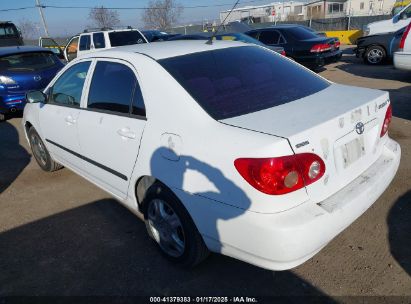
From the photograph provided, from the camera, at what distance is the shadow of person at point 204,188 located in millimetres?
2098

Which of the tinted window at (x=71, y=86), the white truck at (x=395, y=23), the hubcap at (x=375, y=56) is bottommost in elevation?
the hubcap at (x=375, y=56)

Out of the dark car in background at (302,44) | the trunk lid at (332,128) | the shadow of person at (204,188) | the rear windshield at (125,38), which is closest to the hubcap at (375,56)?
the dark car in background at (302,44)

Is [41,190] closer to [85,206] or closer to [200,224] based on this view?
[85,206]

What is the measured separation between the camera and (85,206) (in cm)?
394

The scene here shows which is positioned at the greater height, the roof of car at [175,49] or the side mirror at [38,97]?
the roof of car at [175,49]

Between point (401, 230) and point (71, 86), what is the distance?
3536mm

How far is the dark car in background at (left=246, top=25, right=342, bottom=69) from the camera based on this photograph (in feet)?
34.2

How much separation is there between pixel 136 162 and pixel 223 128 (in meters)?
0.89

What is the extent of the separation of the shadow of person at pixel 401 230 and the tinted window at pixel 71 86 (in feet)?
10.4

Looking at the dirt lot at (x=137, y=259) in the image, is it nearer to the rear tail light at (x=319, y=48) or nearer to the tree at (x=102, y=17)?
the rear tail light at (x=319, y=48)

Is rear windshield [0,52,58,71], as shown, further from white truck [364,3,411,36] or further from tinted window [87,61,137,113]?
white truck [364,3,411,36]

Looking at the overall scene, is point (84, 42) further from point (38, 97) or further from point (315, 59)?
point (38, 97)

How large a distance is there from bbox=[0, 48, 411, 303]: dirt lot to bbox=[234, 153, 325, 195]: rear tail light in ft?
3.07

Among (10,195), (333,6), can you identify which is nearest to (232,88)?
(10,195)
